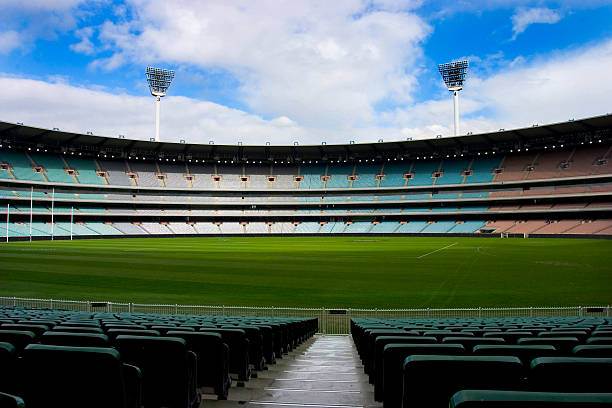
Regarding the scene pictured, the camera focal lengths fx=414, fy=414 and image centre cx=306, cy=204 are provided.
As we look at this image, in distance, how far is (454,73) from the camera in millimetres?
80375

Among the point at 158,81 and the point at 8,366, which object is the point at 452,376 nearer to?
the point at 8,366

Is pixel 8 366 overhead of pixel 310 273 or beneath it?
overhead

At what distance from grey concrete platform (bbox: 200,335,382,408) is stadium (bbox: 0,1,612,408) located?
0.04m

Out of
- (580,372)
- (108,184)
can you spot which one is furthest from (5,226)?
(580,372)

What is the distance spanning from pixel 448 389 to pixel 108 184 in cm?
8329

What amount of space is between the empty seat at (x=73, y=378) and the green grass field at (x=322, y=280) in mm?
14938

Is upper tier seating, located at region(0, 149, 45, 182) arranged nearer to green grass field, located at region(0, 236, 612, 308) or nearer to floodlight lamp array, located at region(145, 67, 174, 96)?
floodlight lamp array, located at region(145, 67, 174, 96)

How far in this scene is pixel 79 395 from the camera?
7.94 ft

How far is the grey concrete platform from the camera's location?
174 inches

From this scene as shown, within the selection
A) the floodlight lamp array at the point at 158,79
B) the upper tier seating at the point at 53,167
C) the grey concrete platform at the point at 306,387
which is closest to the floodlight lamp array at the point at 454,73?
the floodlight lamp array at the point at 158,79

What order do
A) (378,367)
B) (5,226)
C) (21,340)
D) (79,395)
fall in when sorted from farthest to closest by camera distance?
1. (5,226)
2. (378,367)
3. (21,340)
4. (79,395)

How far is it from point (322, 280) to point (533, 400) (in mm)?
21359

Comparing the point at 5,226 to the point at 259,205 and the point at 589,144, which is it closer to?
the point at 259,205

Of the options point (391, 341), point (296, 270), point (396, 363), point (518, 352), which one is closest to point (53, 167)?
point (296, 270)
